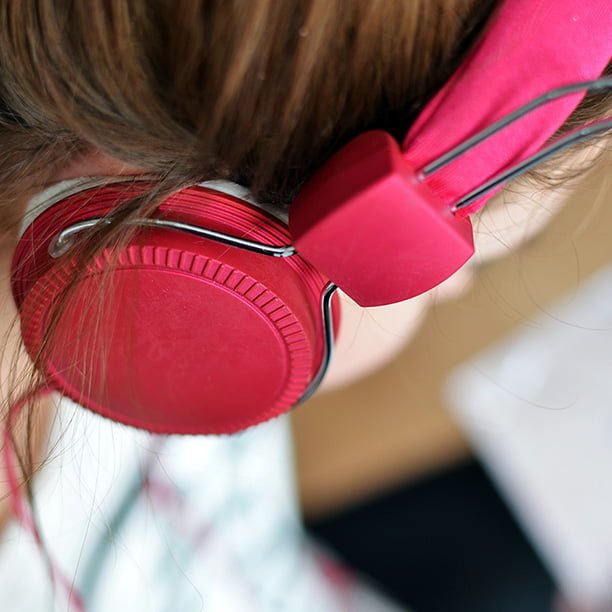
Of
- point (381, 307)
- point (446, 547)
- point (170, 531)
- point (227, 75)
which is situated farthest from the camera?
point (446, 547)

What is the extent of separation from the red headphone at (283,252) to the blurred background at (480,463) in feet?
1.96

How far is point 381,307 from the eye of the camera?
1.63 ft

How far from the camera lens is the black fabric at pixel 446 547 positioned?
99 centimetres

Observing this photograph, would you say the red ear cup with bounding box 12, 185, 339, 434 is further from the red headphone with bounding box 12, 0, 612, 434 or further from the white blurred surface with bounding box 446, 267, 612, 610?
the white blurred surface with bounding box 446, 267, 612, 610

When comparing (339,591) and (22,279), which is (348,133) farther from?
(339,591)

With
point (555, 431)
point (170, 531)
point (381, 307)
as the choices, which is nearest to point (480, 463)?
point (555, 431)

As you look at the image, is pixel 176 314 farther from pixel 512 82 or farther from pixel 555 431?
pixel 555 431

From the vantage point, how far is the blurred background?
3.26 feet

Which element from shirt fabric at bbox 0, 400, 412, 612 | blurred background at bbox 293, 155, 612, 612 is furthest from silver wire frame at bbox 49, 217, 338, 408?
blurred background at bbox 293, 155, 612, 612

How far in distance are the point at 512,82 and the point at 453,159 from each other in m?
0.04

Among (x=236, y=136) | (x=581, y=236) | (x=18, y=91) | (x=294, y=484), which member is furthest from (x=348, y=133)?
(x=294, y=484)

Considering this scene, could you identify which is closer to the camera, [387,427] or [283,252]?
[283,252]

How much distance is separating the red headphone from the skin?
21 mm

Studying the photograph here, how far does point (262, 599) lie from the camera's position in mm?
823
